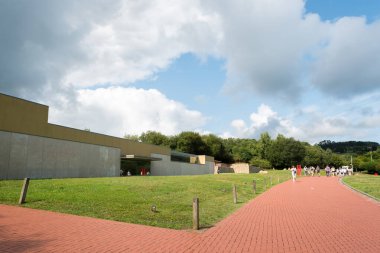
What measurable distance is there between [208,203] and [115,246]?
31.7ft

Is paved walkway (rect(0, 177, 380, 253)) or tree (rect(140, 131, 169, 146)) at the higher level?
tree (rect(140, 131, 169, 146))

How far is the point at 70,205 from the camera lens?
14734 mm

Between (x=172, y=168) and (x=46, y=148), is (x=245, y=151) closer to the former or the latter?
(x=172, y=168)

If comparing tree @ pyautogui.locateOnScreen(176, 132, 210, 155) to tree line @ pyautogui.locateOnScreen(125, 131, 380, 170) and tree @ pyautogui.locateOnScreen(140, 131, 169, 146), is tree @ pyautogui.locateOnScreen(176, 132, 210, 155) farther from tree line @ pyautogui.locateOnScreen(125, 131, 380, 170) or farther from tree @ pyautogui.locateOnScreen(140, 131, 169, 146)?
tree @ pyautogui.locateOnScreen(140, 131, 169, 146)

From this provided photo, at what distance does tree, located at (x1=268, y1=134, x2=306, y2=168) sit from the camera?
109 m

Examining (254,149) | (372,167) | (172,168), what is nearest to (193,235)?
(172,168)

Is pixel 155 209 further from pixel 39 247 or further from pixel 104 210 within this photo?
pixel 39 247

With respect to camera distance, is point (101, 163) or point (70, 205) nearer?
point (70, 205)

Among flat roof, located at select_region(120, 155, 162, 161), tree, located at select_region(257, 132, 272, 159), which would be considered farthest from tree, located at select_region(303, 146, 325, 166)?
flat roof, located at select_region(120, 155, 162, 161)

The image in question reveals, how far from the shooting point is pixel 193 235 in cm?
1026

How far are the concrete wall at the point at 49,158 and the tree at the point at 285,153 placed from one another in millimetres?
72606

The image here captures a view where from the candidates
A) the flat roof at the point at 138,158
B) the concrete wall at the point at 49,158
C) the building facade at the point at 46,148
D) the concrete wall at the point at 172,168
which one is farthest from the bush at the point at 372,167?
the concrete wall at the point at 49,158

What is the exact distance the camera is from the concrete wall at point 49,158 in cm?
3209

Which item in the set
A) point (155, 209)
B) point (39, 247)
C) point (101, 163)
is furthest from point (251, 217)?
point (101, 163)
